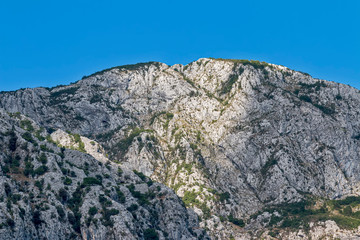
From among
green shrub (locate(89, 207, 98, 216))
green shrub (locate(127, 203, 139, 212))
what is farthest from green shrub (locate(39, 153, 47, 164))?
green shrub (locate(127, 203, 139, 212))

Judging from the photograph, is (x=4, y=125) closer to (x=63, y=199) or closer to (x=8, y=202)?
(x=63, y=199)

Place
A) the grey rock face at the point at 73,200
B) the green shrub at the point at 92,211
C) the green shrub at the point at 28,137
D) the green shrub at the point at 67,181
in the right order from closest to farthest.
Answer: the grey rock face at the point at 73,200
the green shrub at the point at 92,211
the green shrub at the point at 67,181
the green shrub at the point at 28,137

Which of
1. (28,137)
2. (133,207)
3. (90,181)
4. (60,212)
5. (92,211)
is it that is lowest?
(60,212)

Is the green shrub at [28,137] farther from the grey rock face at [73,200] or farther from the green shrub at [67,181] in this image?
Answer: the green shrub at [67,181]

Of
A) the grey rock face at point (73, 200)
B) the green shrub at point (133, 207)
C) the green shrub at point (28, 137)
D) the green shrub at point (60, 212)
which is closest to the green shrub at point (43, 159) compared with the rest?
the grey rock face at point (73, 200)

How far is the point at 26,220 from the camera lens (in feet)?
382

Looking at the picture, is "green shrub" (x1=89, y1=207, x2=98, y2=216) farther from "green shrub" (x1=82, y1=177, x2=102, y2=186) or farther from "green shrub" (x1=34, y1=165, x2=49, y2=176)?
"green shrub" (x1=34, y1=165, x2=49, y2=176)

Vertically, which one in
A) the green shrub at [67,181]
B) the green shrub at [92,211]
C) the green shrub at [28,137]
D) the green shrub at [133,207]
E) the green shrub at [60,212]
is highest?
the green shrub at [28,137]

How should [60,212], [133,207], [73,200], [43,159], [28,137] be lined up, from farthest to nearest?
[28,137], [133,207], [43,159], [73,200], [60,212]

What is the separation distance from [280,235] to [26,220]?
356ft

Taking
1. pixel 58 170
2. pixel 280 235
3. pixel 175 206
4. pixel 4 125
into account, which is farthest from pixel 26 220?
pixel 280 235

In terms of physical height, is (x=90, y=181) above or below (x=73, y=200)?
above

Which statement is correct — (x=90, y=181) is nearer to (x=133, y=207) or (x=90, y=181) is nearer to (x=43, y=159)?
(x=133, y=207)

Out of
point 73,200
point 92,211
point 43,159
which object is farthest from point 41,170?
point 92,211
